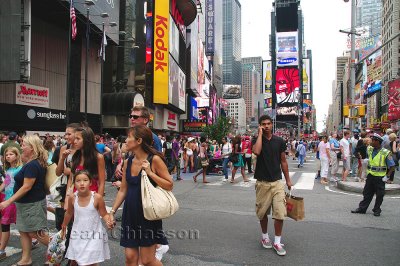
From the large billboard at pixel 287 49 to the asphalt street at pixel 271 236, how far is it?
102209 mm

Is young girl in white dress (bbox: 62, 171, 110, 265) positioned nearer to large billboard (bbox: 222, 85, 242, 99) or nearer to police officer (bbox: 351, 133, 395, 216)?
police officer (bbox: 351, 133, 395, 216)

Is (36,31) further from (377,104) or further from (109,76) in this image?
(377,104)

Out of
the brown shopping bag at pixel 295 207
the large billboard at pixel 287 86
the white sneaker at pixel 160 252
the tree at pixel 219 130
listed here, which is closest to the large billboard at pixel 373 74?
the large billboard at pixel 287 86

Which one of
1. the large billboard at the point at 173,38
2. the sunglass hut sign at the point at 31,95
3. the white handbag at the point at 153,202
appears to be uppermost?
the large billboard at the point at 173,38

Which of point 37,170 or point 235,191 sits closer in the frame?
point 37,170

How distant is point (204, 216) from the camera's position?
771 cm

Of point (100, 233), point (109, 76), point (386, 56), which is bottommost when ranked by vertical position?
point (100, 233)

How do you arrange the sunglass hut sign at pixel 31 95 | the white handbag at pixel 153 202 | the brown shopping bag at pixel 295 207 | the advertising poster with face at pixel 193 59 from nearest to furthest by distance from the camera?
the white handbag at pixel 153 202 < the brown shopping bag at pixel 295 207 < the sunglass hut sign at pixel 31 95 < the advertising poster with face at pixel 193 59

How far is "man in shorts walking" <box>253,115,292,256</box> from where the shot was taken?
18.0 ft

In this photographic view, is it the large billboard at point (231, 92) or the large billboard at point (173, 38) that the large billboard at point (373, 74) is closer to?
→ the large billboard at point (231, 92)

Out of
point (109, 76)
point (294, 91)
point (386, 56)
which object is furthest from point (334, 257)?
point (386, 56)

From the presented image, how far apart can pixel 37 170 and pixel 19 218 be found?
2.09ft

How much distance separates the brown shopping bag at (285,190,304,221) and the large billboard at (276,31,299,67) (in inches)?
4172

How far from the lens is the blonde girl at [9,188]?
16.5 feet
